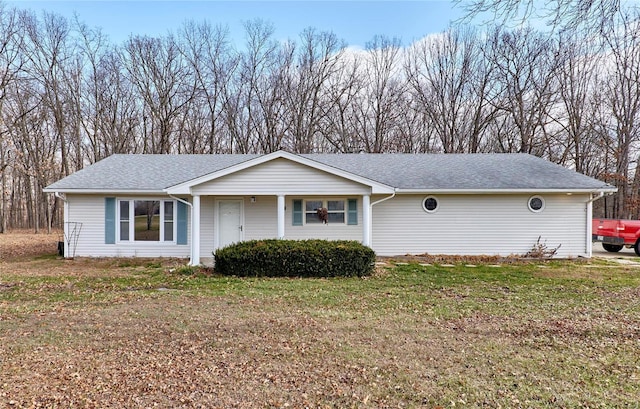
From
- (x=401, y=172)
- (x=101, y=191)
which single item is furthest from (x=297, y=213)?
(x=101, y=191)

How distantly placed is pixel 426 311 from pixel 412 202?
21.7ft

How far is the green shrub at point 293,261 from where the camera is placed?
9039 millimetres

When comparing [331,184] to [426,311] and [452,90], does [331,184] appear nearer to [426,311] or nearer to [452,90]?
[426,311]

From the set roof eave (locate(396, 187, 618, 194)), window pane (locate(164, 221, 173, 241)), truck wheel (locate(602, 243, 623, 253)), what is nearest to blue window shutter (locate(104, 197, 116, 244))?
window pane (locate(164, 221, 173, 241))

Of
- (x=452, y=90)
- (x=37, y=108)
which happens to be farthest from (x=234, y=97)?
(x=452, y=90)

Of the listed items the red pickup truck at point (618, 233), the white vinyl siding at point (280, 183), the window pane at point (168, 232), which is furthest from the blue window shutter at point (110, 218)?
the red pickup truck at point (618, 233)

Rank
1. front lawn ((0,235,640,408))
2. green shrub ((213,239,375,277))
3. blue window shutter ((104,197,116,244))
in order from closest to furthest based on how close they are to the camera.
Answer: front lawn ((0,235,640,408)), green shrub ((213,239,375,277)), blue window shutter ((104,197,116,244))

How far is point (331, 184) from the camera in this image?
34.2 feet

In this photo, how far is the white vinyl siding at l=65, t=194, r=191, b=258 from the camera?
38.7 ft

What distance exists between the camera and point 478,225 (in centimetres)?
1223

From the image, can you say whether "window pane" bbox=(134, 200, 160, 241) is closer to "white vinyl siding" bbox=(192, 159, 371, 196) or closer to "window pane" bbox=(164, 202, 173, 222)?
"window pane" bbox=(164, 202, 173, 222)

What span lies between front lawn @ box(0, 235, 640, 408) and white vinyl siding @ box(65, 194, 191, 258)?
3.51 metres

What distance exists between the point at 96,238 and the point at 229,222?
423cm

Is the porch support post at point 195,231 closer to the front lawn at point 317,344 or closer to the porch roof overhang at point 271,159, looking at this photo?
the porch roof overhang at point 271,159
